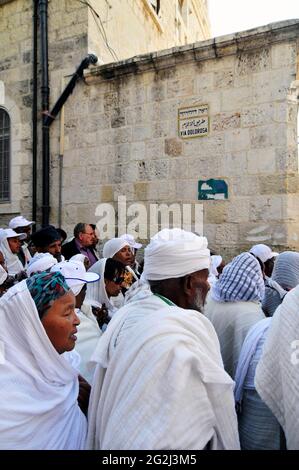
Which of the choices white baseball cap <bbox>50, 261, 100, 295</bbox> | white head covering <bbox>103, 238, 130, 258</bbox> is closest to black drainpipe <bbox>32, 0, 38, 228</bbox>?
white head covering <bbox>103, 238, 130, 258</bbox>

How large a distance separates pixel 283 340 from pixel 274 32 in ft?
17.0

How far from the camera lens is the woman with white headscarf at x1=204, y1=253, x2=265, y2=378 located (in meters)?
2.40

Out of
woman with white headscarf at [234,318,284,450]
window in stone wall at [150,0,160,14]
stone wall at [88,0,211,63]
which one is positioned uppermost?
window in stone wall at [150,0,160,14]

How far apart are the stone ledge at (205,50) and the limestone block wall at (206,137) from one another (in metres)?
0.01

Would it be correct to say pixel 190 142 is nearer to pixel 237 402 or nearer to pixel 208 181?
pixel 208 181

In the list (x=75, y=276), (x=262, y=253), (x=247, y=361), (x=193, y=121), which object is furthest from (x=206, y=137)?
(x=247, y=361)

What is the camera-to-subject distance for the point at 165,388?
127cm

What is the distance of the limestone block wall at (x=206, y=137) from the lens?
553 cm

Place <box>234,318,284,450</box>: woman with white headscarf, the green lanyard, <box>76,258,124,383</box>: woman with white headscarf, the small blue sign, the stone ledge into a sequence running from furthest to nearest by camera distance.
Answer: the small blue sign → the stone ledge → <box>76,258,124,383</box>: woman with white headscarf → <box>234,318,284,450</box>: woman with white headscarf → the green lanyard

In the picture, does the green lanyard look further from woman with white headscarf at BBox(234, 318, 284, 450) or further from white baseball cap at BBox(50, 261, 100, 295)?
white baseball cap at BBox(50, 261, 100, 295)

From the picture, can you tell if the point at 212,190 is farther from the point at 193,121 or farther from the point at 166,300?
the point at 166,300

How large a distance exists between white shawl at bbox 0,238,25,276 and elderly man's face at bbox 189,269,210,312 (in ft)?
12.3

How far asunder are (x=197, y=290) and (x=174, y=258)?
0.16 m

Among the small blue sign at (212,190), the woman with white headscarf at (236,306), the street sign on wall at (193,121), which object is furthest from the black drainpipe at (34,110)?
the woman with white headscarf at (236,306)
